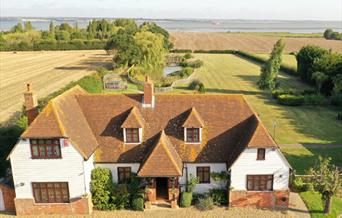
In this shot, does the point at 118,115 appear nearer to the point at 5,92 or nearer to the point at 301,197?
the point at 301,197

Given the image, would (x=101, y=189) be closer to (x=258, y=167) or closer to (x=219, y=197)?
(x=219, y=197)

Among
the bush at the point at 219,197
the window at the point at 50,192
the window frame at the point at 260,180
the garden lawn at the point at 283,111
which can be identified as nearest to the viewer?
the window at the point at 50,192

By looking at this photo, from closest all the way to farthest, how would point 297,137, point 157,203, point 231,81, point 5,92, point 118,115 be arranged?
point 157,203
point 118,115
point 297,137
point 5,92
point 231,81

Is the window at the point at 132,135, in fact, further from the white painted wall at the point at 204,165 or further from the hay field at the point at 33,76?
the hay field at the point at 33,76

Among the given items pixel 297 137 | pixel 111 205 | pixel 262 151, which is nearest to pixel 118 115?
pixel 111 205

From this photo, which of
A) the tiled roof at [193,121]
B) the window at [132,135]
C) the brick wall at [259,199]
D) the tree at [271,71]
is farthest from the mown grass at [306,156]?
the tree at [271,71]

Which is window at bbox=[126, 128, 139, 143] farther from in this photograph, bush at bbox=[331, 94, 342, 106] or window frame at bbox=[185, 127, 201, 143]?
bush at bbox=[331, 94, 342, 106]

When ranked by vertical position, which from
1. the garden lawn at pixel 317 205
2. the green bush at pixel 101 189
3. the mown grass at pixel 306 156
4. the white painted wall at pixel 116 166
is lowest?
the garden lawn at pixel 317 205
